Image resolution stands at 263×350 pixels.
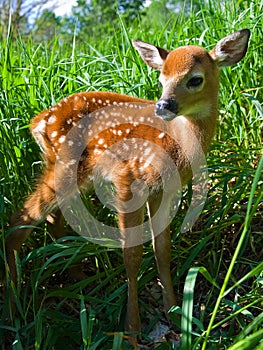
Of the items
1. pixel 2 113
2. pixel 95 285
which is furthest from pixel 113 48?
pixel 95 285

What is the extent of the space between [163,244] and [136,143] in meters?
0.53

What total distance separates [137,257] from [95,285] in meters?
0.40

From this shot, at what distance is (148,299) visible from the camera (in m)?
3.01

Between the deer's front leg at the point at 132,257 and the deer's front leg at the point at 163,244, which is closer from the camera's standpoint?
the deer's front leg at the point at 132,257

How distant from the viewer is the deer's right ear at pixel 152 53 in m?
2.99

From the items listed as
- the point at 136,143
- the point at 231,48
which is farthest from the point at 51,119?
the point at 231,48

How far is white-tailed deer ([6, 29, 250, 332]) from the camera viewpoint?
275 centimetres

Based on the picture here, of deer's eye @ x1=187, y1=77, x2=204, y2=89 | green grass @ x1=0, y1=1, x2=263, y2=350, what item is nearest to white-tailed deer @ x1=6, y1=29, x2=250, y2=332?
deer's eye @ x1=187, y1=77, x2=204, y2=89

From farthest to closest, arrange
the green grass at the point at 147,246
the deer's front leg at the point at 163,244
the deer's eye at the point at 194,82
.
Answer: the deer's front leg at the point at 163,244
the deer's eye at the point at 194,82
the green grass at the point at 147,246

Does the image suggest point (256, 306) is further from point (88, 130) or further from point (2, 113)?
point (2, 113)

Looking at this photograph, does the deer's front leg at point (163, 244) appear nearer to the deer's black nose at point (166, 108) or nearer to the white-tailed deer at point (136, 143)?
the white-tailed deer at point (136, 143)

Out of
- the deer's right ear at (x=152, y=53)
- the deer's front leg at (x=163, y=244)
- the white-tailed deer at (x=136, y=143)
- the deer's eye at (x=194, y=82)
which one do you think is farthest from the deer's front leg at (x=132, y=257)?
the deer's right ear at (x=152, y=53)

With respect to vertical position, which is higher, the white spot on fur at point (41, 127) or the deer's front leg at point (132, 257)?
the white spot on fur at point (41, 127)

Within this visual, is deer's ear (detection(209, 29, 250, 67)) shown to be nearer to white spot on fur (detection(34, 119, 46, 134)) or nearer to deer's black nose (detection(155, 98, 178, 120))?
deer's black nose (detection(155, 98, 178, 120))
